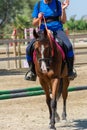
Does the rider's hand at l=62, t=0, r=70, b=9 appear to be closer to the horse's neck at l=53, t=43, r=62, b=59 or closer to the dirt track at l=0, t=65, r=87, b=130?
the horse's neck at l=53, t=43, r=62, b=59

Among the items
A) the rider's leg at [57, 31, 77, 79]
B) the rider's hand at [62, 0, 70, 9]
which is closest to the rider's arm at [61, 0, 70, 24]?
the rider's hand at [62, 0, 70, 9]

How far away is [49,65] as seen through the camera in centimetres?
778

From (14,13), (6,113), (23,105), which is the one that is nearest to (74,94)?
(23,105)

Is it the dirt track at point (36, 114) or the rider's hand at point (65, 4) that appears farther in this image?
the dirt track at point (36, 114)

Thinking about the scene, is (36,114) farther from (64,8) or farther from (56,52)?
(64,8)

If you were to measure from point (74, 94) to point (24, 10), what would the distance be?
53.2ft

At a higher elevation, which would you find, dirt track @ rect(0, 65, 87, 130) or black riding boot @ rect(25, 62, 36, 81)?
black riding boot @ rect(25, 62, 36, 81)

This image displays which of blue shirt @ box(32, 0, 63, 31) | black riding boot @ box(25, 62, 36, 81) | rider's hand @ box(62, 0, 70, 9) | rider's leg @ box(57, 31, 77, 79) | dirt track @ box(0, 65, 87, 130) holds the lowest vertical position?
dirt track @ box(0, 65, 87, 130)

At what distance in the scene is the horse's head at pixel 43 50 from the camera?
7.63 meters

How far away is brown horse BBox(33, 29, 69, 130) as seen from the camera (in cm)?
766

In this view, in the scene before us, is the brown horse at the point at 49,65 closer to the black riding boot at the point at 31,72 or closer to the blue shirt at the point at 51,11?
the black riding boot at the point at 31,72

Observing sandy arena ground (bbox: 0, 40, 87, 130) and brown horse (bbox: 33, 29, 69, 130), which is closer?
brown horse (bbox: 33, 29, 69, 130)

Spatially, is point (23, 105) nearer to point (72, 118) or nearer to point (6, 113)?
point (6, 113)

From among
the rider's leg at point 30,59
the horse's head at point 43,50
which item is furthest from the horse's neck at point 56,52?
the rider's leg at point 30,59
